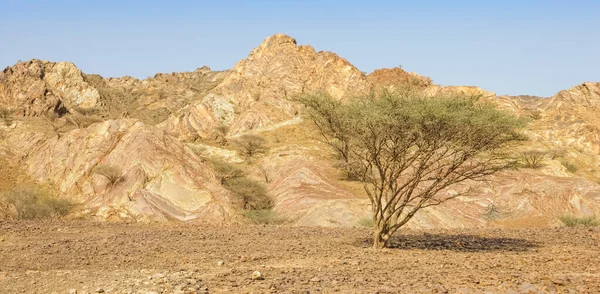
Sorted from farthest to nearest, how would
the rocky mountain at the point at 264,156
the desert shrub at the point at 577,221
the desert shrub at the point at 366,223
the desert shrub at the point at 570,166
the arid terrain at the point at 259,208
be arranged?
the desert shrub at the point at 570,166
the rocky mountain at the point at 264,156
the desert shrub at the point at 577,221
the desert shrub at the point at 366,223
the arid terrain at the point at 259,208

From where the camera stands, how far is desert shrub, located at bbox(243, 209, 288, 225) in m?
24.4

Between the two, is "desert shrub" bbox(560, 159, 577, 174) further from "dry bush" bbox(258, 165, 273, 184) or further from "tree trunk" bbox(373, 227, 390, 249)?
"tree trunk" bbox(373, 227, 390, 249)

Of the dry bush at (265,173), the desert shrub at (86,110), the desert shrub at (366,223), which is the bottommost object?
the desert shrub at (366,223)

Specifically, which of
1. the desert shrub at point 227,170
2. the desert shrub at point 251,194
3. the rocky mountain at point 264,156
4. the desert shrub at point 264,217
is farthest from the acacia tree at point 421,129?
the desert shrub at point 227,170

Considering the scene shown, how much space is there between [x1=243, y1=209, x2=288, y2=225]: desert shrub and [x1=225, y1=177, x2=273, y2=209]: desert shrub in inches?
A: 49.9

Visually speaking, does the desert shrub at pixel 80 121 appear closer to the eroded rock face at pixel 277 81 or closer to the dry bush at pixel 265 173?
the eroded rock face at pixel 277 81

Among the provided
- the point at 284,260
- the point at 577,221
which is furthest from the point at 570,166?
the point at 284,260

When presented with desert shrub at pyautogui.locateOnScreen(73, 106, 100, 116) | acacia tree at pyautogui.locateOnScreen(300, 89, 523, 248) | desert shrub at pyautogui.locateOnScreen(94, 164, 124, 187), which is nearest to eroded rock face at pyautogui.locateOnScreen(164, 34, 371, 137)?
desert shrub at pyautogui.locateOnScreen(73, 106, 100, 116)

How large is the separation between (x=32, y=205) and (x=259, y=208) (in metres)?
10.00

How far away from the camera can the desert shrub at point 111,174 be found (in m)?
25.1

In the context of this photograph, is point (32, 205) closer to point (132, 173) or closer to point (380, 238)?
point (132, 173)

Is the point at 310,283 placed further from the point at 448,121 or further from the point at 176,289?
the point at 448,121

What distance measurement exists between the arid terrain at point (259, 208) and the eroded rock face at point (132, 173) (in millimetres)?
72

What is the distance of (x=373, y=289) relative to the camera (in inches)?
359
